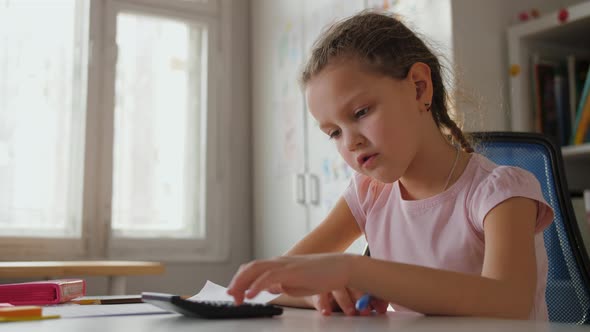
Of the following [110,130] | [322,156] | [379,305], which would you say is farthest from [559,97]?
[110,130]

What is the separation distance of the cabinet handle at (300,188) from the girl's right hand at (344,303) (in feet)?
6.95

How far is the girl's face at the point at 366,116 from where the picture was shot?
0.87 meters

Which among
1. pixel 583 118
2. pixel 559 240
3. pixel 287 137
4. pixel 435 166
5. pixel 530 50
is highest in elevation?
pixel 530 50

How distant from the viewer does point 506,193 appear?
0.86m

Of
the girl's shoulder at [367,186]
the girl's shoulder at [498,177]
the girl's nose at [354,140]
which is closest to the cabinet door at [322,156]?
the girl's shoulder at [367,186]

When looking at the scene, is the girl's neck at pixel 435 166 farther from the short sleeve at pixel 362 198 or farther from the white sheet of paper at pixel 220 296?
the white sheet of paper at pixel 220 296

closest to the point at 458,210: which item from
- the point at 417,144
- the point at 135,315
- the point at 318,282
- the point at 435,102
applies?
the point at 417,144

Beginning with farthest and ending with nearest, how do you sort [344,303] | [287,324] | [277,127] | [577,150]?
[277,127], [577,150], [344,303], [287,324]

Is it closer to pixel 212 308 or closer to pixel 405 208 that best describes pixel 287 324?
pixel 212 308

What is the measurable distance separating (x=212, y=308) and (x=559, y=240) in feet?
2.28

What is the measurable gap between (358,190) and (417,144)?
0.60 feet

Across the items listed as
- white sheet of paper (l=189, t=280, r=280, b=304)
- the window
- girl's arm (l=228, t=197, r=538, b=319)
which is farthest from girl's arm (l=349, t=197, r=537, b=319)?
the window

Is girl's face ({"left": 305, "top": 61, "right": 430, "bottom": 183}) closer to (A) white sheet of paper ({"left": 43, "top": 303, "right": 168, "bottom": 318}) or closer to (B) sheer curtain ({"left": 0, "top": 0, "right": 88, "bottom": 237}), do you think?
(A) white sheet of paper ({"left": 43, "top": 303, "right": 168, "bottom": 318})

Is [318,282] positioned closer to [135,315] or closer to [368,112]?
[135,315]
